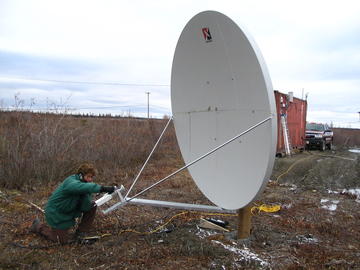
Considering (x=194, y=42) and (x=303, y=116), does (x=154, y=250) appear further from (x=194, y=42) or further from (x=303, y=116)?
(x=303, y=116)

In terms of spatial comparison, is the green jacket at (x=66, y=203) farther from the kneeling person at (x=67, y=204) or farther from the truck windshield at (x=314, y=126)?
the truck windshield at (x=314, y=126)

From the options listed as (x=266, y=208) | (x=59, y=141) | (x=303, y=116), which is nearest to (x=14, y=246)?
(x=266, y=208)

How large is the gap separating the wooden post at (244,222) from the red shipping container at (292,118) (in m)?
10.6

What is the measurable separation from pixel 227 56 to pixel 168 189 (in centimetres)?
492

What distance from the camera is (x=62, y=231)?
4.52 m

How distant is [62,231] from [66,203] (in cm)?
41

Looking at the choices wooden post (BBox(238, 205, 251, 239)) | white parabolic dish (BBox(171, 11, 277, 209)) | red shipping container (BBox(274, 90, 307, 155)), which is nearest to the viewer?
white parabolic dish (BBox(171, 11, 277, 209))

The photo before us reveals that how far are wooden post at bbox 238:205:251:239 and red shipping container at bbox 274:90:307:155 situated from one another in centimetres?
1062

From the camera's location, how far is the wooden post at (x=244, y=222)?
449cm

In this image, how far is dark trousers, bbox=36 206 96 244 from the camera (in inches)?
179

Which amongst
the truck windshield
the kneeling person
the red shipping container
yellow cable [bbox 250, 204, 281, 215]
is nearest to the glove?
the kneeling person

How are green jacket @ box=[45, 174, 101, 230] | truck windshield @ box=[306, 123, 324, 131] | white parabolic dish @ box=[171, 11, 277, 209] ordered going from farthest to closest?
truck windshield @ box=[306, 123, 324, 131], green jacket @ box=[45, 174, 101, 230], white parabolic dish @ box=[171, 11, 277, 209]

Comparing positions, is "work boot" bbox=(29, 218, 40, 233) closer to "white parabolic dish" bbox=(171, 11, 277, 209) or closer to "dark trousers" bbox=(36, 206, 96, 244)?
"dark trousers" bbox=(36, 206, 96, 244)

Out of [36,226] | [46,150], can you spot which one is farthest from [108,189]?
[46,150]
